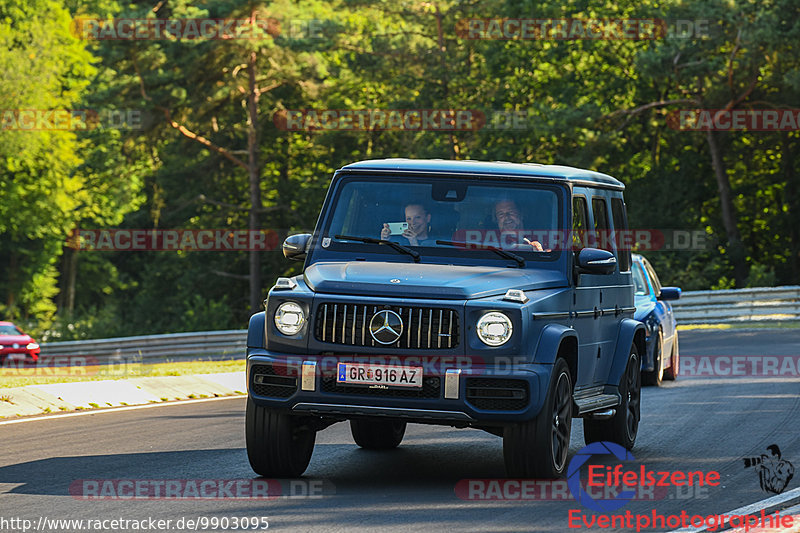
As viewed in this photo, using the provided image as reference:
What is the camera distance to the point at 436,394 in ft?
28.1

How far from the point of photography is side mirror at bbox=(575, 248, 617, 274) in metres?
9.61

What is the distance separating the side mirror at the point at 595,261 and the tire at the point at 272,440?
2355 millimetres

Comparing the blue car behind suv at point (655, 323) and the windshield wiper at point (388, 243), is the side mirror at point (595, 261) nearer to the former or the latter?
the windshield wiper at point (388, 243)

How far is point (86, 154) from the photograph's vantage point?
60.0 metres

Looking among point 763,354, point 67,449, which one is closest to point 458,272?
point 67,449

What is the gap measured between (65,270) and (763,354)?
2396 inches

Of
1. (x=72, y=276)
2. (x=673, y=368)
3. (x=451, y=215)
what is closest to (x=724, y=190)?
(x=673, y=368)

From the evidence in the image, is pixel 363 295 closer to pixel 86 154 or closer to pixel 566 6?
pixel 566 6

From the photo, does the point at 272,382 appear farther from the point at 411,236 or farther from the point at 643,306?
the point at 643,306

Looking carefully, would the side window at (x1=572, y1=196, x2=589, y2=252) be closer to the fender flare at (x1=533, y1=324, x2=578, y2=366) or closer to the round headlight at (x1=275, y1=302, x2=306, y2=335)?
the fender flare at (x1=533, y1=324, x2=578, y2=366)

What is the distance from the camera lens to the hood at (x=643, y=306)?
17109 mm

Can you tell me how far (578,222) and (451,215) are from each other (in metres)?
1.05

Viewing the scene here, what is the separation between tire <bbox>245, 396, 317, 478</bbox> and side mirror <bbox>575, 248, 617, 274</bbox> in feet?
7.72

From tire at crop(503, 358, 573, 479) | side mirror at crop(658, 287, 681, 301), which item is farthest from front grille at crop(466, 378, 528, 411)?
side mirror at crop(658, 287, 681, 301)
